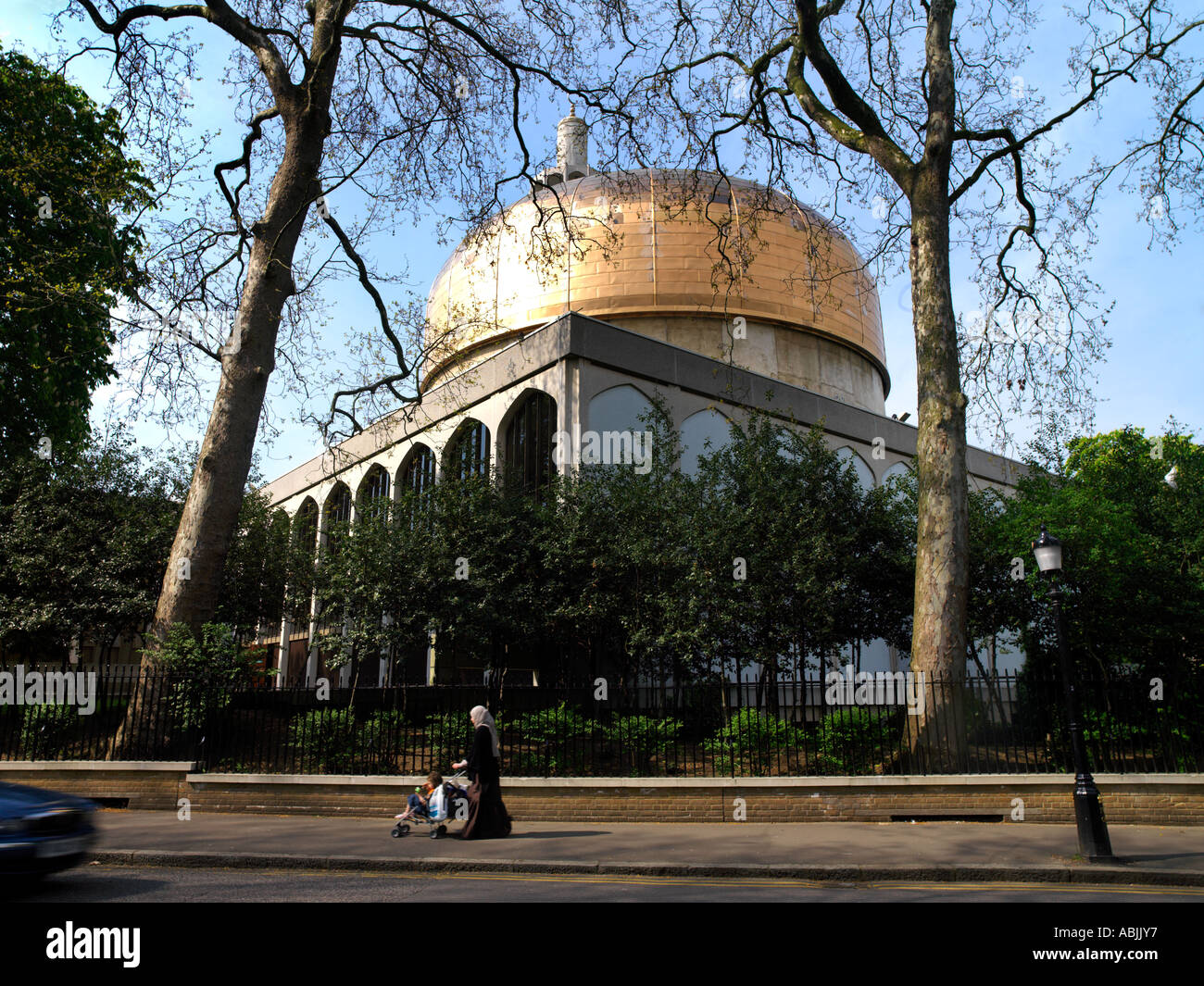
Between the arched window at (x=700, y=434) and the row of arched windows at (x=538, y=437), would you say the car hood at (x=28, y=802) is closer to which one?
the row of arched windows at (x=538, y=437)

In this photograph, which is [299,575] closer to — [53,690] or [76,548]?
[76,548]

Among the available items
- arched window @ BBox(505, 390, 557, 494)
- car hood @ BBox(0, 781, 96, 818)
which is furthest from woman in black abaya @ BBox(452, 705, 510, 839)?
arched window @ BBox(505, 390, 557, 494)

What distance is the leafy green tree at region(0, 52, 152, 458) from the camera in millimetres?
16953

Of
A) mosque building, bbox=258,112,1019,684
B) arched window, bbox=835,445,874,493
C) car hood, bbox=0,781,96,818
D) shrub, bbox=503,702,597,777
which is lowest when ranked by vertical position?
shrub, bbox=503,702,597,777

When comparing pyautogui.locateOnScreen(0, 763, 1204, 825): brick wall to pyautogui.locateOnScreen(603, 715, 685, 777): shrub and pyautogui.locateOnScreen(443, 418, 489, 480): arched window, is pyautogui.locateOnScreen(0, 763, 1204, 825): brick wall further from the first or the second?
pyautogui.locateOnScreen(443, 418, 489, 480): arched window

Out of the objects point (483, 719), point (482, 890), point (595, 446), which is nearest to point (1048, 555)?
point (483, 719)

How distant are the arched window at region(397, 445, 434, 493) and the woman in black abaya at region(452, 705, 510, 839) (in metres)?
18.2

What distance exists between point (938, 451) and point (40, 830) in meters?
12.1

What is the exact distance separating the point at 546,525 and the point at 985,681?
8649 mm

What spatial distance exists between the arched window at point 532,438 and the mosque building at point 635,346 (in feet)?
0.20

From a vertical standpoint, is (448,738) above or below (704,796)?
above

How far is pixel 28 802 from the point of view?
641 centimetres

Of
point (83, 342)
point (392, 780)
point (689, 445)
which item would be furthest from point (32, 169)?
point (689, 445)
